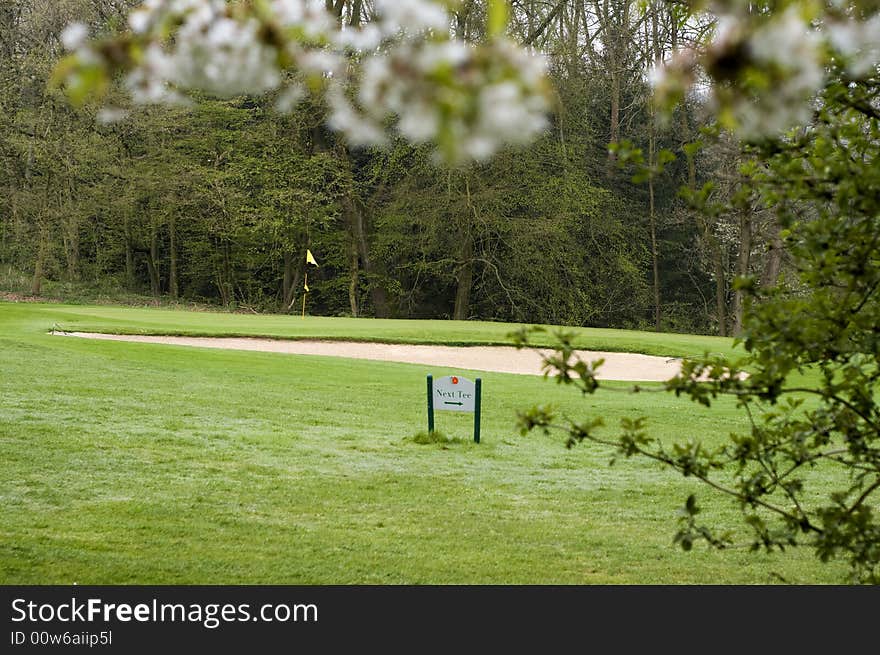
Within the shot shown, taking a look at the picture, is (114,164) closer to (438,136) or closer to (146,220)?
(146,220)

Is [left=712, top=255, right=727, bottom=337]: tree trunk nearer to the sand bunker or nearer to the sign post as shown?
the sand bunker

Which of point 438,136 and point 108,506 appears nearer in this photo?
point 438,136

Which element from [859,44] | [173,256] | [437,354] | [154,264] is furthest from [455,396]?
[154,264]

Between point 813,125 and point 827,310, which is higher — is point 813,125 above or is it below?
above

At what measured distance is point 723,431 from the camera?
1128 cm

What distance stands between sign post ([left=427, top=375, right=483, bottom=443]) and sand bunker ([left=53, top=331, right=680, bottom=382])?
7.78 metres

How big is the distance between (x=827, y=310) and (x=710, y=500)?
4715mm

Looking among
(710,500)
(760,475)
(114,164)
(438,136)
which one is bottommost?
(710,500)

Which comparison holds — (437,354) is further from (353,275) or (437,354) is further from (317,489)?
(353,275)

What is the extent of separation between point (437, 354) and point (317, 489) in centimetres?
1235

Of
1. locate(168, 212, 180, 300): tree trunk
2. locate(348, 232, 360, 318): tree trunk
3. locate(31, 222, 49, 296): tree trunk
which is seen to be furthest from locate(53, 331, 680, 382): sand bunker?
locate(168, 212, 180, 300): tree trunk

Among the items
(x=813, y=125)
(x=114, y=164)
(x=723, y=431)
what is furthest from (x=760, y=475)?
(x=114, y=164)

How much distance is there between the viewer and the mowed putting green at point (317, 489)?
5.28m

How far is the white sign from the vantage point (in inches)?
378
